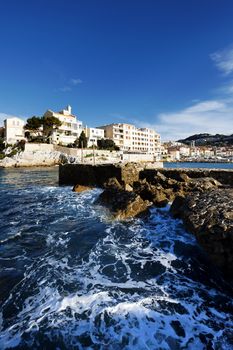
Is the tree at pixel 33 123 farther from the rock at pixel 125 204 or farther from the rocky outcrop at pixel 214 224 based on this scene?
the rocky outcrop at pixel 214 224

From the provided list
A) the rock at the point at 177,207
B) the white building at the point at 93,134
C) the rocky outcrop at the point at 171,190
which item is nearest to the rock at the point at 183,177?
the rocky outcrop at the point at 171,190

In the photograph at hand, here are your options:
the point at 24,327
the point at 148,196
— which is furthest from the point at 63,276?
the point at 148,196

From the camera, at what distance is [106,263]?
8047 mm

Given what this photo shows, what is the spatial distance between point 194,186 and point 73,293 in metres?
12.1

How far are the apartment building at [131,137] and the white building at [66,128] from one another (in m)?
17.1

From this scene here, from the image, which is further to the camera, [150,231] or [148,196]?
[148,196]

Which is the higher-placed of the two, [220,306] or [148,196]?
[148,196]

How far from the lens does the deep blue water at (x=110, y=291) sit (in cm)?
484

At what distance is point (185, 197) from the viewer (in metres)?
12.0

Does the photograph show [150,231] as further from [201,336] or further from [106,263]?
[201,336]

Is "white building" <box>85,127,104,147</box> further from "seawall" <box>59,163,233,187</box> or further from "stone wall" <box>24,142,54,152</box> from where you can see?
"seawall" <box>59,163,233,187</box>

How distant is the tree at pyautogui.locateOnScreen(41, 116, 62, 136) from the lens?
3054 inches

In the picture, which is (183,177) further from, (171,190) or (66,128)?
(66,128)

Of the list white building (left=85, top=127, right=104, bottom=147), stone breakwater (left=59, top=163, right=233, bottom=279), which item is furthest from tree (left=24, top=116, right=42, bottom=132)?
stone breakwater (left=59, top=163, right=233, bottom=279)
